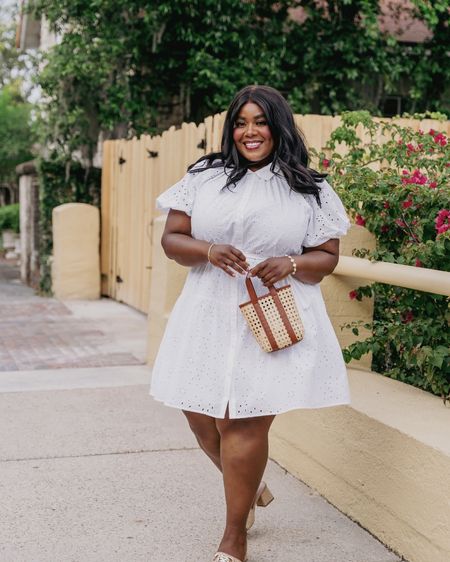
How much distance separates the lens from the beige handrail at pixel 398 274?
12.6ft

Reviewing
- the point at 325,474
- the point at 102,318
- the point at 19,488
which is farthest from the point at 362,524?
the point at 102,318

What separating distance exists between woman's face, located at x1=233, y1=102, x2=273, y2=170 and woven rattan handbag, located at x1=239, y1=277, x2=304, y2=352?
513mm

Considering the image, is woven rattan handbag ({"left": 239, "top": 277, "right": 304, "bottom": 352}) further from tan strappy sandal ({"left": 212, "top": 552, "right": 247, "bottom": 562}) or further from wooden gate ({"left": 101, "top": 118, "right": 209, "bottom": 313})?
wooden gate ({"left": 101, "top": 118, "right": 209, "bottom": 313})

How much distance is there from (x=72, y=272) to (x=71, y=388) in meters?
5.51

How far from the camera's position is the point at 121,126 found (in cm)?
1366

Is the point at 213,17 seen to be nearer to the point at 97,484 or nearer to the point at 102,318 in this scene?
the point at 102,318

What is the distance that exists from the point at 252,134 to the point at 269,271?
0.52m

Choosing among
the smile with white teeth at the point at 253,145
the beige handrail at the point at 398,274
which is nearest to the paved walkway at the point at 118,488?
the beige handrail at the point at 398,274

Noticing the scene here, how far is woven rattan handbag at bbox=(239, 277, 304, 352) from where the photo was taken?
127 inches

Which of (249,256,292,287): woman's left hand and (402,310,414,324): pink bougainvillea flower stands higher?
(249,256,292,287): woman's left hand

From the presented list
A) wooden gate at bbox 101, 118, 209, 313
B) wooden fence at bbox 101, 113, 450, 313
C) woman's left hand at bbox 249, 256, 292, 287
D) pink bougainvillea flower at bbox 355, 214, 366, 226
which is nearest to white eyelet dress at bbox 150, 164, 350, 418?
woman's left hand at bbox 249, 256, 292, 287

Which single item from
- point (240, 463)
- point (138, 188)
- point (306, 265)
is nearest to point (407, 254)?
point (306, 265)

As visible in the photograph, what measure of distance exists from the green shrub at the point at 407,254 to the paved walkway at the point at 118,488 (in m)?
0.79

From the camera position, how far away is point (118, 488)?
4.39 metres
